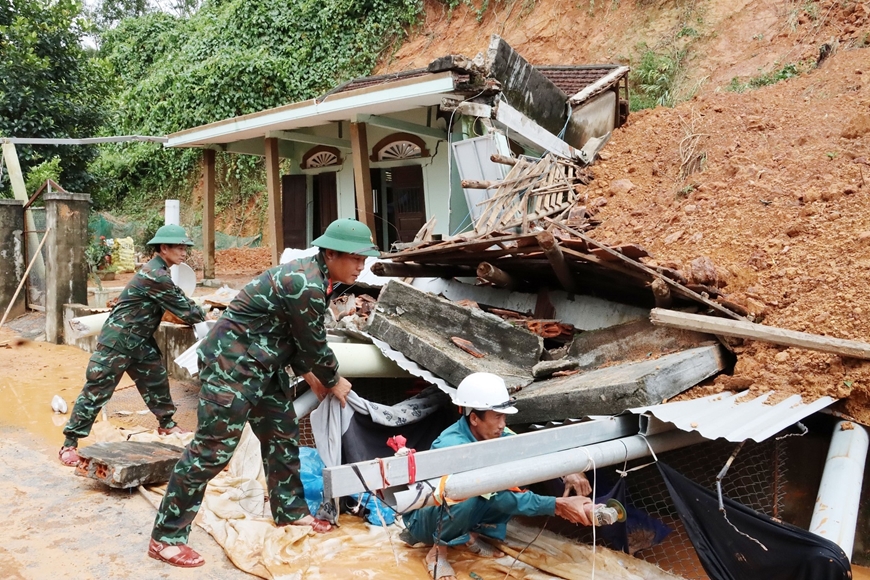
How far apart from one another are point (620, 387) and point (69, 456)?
13.9 ft

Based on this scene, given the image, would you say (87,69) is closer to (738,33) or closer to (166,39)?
(166,39)

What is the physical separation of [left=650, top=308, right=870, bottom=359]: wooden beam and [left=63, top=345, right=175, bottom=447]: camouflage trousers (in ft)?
13.5

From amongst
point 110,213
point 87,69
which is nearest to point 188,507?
point 87,69

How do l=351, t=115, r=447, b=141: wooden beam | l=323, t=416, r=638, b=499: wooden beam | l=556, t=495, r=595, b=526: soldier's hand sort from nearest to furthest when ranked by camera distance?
1. l=323, t=416, r=638, b=499: wooden beam
2. l=556, t=495, r=595, b=526: soldier's hand
3. l=351, t=115, r=447, b=141: wooden beam

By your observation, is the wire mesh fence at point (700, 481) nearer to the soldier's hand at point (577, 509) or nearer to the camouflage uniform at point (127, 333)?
the soldier's hand at point (577, 509)

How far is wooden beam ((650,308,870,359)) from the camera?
405cm

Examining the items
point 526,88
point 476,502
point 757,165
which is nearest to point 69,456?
point 476,502

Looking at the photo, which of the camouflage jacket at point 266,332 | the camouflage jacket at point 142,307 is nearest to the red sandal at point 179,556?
the camouflage jacket at point 266,332

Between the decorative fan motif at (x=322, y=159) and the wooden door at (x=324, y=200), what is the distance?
0.19 meters

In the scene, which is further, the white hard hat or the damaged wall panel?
the damaged wall panel

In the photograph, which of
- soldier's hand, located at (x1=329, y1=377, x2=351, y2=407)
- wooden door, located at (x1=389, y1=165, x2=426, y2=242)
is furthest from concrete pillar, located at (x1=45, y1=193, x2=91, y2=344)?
soldier's hand, located at (x1=329, y1=377, x2=351, y2=407)

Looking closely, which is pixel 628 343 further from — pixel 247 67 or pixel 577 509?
pixel 247 67

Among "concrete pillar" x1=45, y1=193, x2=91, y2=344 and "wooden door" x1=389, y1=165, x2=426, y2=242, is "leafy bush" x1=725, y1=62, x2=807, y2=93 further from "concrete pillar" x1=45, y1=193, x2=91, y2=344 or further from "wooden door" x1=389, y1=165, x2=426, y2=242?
"concrete pillar" x1=45, y1=193, x2=91, y2=344

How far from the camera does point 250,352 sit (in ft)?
12.9
